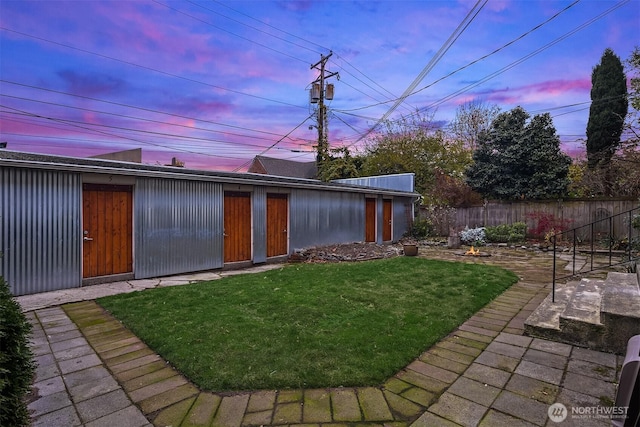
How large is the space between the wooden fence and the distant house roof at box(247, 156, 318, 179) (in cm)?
1384

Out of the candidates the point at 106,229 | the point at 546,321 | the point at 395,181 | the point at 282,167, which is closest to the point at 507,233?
the point at 395,181

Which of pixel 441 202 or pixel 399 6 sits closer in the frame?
pixel 399 6

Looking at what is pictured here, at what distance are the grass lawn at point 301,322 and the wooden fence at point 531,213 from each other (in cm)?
774

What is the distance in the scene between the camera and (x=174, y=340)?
3277 millimetres

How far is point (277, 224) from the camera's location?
9.09 meters

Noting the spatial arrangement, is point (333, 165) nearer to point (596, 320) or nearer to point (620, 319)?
point (596, 320)

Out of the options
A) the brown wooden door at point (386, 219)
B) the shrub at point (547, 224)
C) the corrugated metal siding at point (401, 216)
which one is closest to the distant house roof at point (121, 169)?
the brown wooden door at point (386, 219)

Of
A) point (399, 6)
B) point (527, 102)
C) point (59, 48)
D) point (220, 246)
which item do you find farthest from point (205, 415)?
point (527, 102)

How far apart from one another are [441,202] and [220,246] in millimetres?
11127

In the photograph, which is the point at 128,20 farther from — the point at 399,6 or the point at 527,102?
the point at 527,102

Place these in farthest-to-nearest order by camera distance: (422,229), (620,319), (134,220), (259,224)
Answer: (422,229)
(259,224)
(134,220)
(620,319)

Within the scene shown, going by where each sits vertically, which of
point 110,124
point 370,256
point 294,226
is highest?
point 110,124

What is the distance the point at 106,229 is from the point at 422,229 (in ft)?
39.6

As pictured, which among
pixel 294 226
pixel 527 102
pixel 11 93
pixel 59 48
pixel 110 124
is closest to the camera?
pixel 294 226
